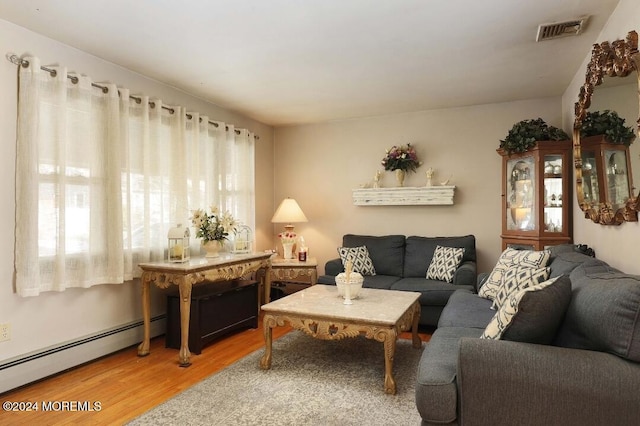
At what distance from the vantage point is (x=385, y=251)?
478 centimetres

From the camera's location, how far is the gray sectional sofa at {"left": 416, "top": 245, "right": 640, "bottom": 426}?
1.48 m

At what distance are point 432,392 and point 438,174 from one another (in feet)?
11.8

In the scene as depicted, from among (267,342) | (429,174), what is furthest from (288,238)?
(267,342)

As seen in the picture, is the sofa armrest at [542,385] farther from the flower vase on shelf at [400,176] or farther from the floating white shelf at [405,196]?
the flower vase on shelf at [400,176]

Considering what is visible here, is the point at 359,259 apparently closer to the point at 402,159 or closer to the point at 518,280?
the point at 402,159

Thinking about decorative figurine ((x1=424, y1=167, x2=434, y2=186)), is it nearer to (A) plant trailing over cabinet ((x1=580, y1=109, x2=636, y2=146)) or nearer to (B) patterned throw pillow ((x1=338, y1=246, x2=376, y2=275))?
(B) patterned throw pillow ((x1=338, y1=246, x2=376, y2=275))

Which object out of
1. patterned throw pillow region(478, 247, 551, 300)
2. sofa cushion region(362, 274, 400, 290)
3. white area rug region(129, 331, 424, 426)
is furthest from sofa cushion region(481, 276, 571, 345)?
sofa cushion region(362, 274, 400, 290)

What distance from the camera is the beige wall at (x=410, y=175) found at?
468 centimetres

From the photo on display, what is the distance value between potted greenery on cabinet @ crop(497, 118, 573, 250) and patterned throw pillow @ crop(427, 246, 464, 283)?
64cm

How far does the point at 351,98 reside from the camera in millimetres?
4410

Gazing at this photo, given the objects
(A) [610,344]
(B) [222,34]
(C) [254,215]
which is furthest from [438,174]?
(A) [610,344]

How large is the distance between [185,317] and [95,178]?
1317 millimetres

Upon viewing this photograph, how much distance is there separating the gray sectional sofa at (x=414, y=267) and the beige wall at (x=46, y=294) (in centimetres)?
202

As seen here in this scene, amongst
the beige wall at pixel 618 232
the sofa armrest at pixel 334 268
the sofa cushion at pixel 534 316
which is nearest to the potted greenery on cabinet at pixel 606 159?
the beige wall at pixel 618 232
